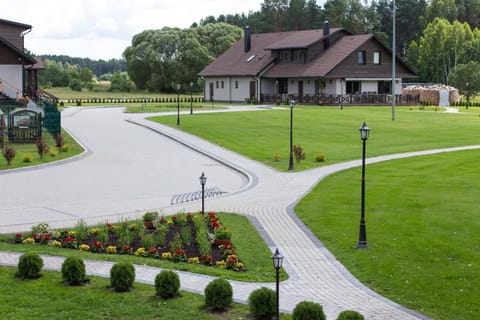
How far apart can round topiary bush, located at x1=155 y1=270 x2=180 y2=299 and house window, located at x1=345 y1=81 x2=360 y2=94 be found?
60013 millimetres

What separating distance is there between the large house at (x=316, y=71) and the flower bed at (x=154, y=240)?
52081 mm

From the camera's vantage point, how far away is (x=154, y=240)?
1594 cm

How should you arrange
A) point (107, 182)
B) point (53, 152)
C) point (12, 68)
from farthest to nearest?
point (12, 68), point (53, 152), point (107, 182)

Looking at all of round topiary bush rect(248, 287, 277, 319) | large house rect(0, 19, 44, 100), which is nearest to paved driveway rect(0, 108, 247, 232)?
round topiary bush rect(248, 287, 277, 319)

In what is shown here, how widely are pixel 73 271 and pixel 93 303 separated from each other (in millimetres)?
1054

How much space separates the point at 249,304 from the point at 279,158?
20162 mm

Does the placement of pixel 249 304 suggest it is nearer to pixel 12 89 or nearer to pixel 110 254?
pixel 110 254

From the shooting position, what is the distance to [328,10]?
A: 112m

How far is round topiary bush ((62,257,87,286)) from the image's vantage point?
1261 cm

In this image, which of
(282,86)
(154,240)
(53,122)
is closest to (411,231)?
(154,240)

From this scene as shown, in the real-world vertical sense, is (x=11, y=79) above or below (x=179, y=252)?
above

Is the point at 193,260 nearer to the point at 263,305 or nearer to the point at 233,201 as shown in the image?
the point at 263,305

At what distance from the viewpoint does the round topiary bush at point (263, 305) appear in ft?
36.3

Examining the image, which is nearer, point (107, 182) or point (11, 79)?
point (107, 182)
